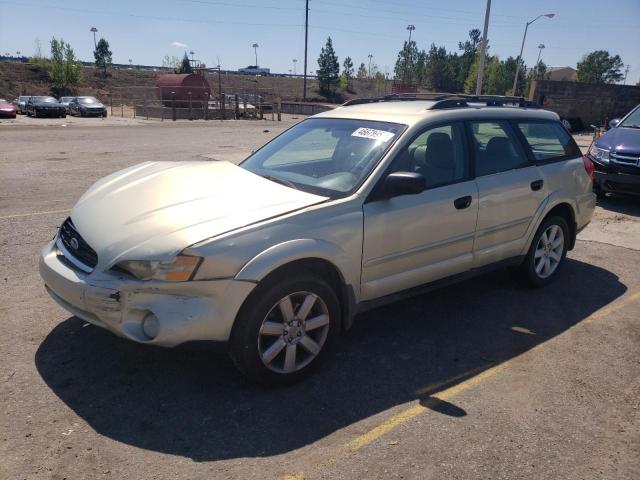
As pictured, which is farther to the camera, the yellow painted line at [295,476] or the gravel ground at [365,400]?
the gravel ground at [365,400]

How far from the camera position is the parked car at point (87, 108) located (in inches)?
1393

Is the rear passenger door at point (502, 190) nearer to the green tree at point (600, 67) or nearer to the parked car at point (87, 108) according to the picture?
the parked car at point (87, 108)

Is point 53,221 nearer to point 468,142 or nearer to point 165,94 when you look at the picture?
point 468,142

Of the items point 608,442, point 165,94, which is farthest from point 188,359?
point 165,94

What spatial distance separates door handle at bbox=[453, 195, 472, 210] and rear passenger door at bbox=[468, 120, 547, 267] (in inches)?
6.4

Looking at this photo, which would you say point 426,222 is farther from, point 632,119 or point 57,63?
point 57,63

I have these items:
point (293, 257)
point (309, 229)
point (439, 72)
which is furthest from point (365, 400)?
point (439, 72)

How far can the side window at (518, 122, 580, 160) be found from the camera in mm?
4902

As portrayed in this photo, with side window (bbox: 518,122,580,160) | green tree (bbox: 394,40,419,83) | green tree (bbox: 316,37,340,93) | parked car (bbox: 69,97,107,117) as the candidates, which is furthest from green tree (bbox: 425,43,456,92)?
side window (bbox: 518,122,580,160)

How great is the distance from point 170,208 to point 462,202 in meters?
2.20

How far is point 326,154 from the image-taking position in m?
4.21

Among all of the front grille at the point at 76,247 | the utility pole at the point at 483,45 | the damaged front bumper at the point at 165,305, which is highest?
the utility pole at the point at 483,45

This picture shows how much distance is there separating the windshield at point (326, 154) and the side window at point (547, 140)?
173 centimetres

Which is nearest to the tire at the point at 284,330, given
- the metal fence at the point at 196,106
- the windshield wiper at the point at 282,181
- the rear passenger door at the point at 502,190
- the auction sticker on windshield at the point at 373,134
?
the windshield wiper at the point at 282,181
